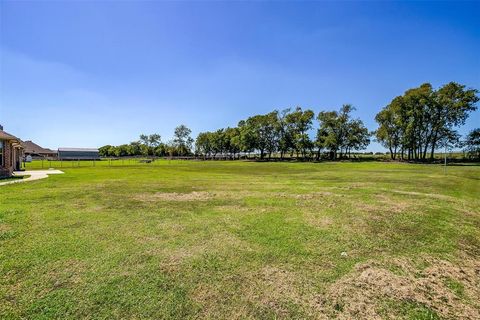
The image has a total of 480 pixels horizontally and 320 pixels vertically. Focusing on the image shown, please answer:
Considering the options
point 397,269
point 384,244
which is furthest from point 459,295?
point 384,244

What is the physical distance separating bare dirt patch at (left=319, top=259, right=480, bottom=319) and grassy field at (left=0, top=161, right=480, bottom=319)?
0.06 feet

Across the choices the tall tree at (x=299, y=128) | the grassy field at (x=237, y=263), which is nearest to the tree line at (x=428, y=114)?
the tall tree at (x=299, y=128)

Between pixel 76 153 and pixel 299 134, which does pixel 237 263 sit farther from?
pixel 76 153

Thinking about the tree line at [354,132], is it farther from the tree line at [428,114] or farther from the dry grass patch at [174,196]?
the dry grass patch at [174,196]

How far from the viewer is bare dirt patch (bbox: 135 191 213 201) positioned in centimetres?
1107

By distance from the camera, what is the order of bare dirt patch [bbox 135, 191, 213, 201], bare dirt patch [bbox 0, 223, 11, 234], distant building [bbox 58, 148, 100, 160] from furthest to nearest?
distant building [bbox 58, 148, 100, 160], bare dirt patch [bbox 135, 191, 213, 201], bare dirt patch [bbox 0, 223, 11, 234]

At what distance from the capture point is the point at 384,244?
19.7 ft

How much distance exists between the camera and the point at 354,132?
7562 centimetres

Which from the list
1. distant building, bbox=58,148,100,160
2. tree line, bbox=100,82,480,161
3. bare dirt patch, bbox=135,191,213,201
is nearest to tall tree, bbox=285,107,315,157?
tree line, bbox=100,82,480,161

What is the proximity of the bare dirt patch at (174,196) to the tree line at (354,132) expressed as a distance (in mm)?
59797

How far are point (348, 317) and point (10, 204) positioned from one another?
462 inches

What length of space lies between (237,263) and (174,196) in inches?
297

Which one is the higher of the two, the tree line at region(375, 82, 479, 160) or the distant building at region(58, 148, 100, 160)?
the tree line at region(375, 82, 479, 160)

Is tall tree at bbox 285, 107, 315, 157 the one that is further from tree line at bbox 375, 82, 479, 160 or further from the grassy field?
the grassy field
